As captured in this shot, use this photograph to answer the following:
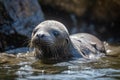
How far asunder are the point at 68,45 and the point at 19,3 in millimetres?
2445

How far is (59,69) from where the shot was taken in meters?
8.58

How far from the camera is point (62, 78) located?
7.49 metres

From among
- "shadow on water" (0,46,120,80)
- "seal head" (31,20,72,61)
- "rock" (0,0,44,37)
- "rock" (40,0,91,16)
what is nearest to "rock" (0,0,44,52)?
"rock" (0,0,44,37)

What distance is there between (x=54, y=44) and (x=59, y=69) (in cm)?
158

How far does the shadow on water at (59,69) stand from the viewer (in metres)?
7.66

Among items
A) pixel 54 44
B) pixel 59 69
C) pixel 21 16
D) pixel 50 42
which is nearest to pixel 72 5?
pixel 21 16

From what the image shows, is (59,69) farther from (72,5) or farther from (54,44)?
(72,5)

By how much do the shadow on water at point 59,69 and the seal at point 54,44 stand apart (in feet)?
1.10

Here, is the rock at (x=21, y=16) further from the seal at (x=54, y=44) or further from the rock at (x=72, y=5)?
the rock at (x=72, y=5)

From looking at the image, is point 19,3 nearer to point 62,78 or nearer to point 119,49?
point 119,49

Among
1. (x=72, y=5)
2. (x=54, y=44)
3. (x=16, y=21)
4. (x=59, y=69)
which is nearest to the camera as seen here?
(x=59, y=69)

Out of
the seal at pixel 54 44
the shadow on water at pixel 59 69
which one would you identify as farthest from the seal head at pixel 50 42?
the shadow on water at pixel 59 69

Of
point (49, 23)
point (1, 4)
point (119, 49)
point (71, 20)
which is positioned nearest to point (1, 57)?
point (49, 23)

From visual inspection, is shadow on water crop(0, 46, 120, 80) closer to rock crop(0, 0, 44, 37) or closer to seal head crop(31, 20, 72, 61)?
seal head crop(31, 20, 72, 61)
